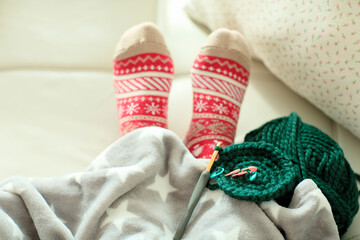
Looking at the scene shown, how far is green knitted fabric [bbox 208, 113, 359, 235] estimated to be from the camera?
25.5 inches

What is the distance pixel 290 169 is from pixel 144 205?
243 mm

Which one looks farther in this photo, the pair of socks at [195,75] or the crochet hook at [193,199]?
the pair of socks at [195,75]

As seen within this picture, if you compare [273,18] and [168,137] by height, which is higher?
[273,18]

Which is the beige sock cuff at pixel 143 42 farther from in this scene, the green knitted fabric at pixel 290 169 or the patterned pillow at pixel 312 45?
the green knitted fabric at pixel 290 169

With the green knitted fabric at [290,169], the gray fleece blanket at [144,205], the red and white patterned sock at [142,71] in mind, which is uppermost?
the red and white patterned sock at [142,71]

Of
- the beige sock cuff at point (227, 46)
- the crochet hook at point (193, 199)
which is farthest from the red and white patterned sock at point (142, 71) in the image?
the crochet hook at point (193, 199)

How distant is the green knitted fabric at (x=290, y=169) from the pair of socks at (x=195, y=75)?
0.62 ft

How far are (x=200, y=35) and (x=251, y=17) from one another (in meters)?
0.17

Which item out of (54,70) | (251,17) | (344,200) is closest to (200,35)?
(251,17)

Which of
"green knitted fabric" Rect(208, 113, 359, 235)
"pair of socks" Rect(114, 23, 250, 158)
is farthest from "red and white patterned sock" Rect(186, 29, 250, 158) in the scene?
"green knitted fabric" Rect(208, 113, 359, 235)

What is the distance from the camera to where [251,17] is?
92 centimetres

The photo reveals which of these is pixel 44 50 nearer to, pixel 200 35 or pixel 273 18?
pixel 200 35

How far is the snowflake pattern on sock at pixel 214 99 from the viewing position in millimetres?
894

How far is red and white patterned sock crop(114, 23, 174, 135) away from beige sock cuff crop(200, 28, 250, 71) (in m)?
0.10
